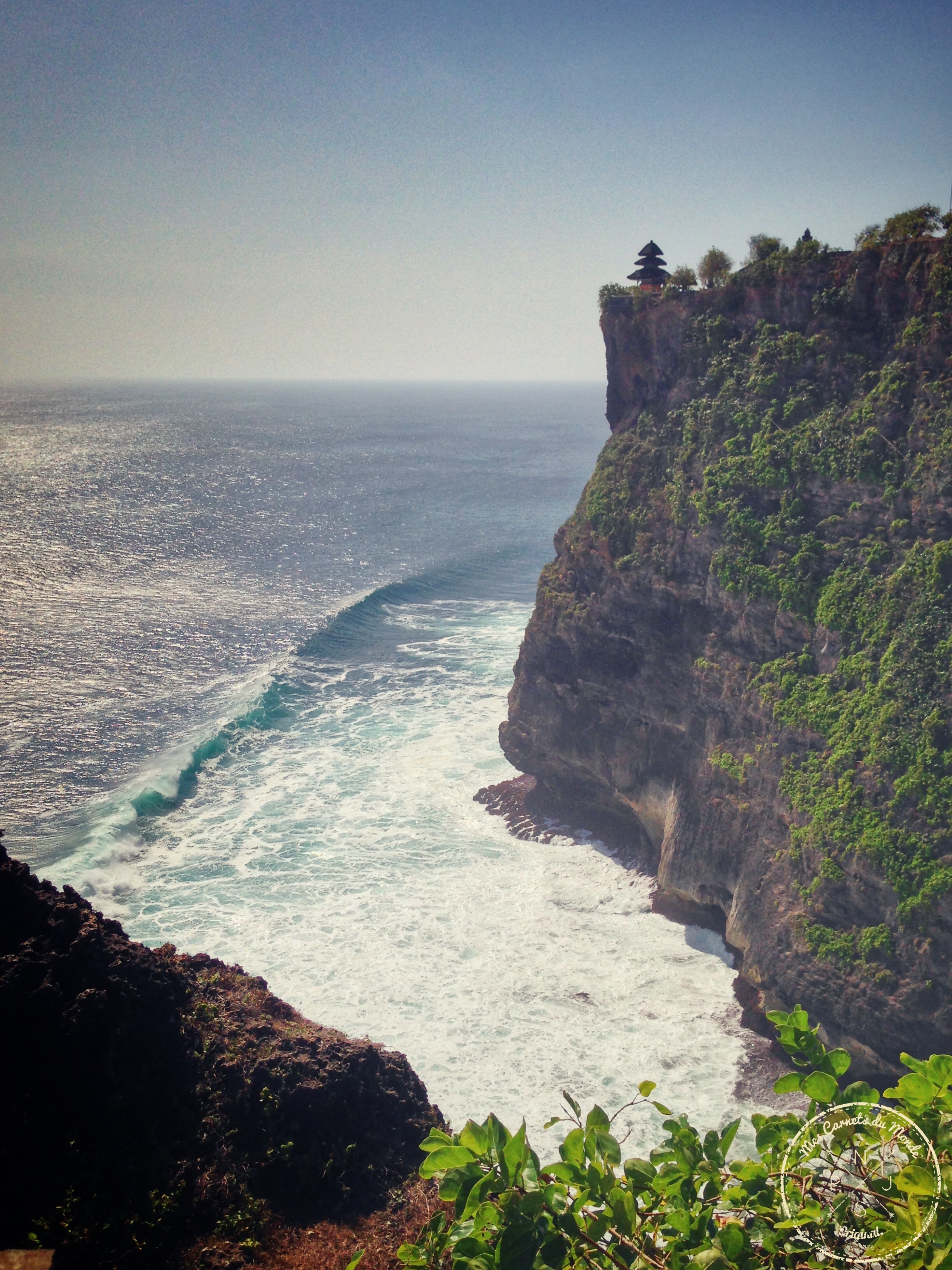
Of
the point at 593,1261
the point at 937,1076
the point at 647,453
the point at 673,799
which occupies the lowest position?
the point at 673,799

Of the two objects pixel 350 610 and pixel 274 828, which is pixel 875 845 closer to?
A: pixel 274 828

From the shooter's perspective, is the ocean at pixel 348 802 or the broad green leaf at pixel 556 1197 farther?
the ocean at pixel 348 802

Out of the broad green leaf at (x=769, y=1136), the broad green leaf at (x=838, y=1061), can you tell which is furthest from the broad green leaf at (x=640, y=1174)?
the broad green leaf at (x=838, y=1061)

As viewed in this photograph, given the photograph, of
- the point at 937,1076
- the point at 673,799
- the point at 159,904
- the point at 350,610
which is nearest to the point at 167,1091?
the point at 937,1076

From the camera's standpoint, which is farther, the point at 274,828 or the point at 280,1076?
the point at 274,828

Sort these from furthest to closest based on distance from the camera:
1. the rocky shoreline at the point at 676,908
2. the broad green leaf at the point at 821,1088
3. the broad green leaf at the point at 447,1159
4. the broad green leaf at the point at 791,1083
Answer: the rocky shoreline at the point at 676,908 → the broad green leaf at the point at 791,1083 → the broad green leaf at the point at 821,1088 → the broad green leaf at the point at 447,1159

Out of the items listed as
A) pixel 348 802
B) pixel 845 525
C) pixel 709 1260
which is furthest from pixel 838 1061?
pixel 348 802

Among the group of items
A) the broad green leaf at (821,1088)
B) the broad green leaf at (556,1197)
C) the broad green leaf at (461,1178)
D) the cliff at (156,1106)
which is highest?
the broad green leaf at (821,1088)

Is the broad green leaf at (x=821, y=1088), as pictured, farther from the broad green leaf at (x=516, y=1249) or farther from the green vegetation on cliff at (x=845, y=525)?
the green vegetation on cliff at (x=845, y=525)
